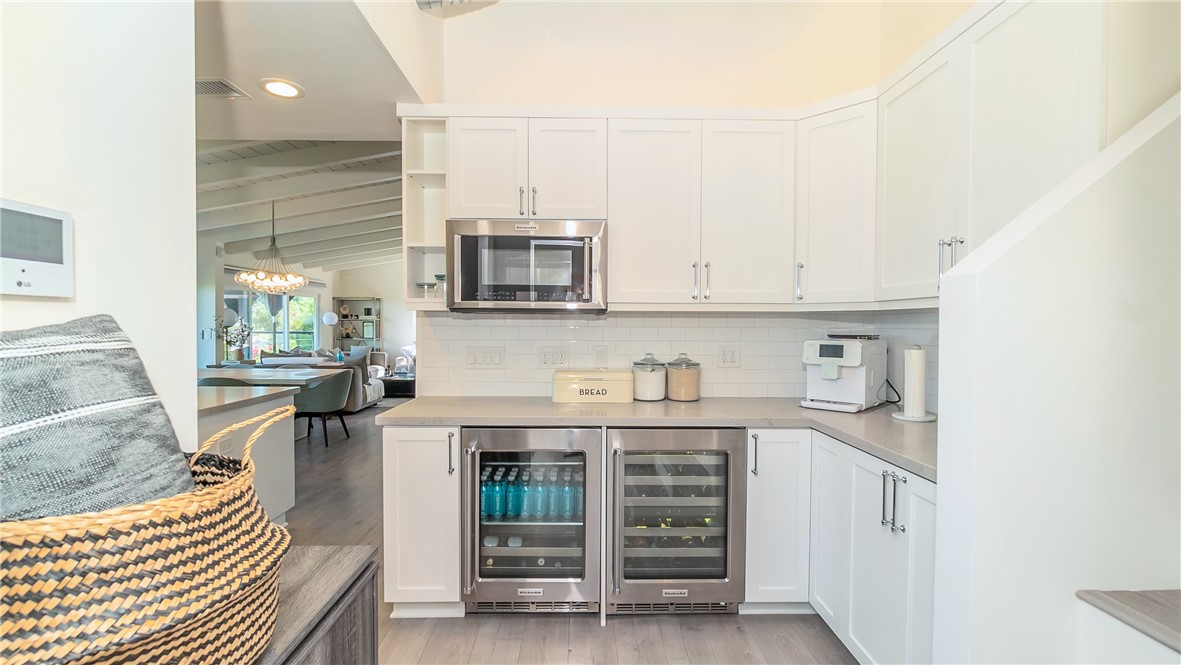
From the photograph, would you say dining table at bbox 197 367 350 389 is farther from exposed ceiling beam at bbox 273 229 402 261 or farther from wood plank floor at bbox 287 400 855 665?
exposed ceiling beam at bbox 273 229 402 261

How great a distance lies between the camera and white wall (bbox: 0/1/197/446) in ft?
2.47

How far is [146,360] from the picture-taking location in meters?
0.96

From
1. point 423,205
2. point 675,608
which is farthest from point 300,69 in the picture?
point 675,608

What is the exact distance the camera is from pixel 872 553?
5.68 ft

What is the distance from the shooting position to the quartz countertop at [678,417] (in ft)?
6.16

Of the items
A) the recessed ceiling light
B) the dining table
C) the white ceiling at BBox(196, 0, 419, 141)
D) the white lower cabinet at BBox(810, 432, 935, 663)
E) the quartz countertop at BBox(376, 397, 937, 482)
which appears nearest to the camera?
the white lower cabinet at BBox(810, 432, 935, 663)

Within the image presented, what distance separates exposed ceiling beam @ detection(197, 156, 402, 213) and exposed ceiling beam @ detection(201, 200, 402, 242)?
147 centimetres

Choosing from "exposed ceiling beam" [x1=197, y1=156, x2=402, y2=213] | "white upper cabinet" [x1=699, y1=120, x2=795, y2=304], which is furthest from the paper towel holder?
"exposed ceiling beam" [x1=197, y1=156, x2=402, y2=213]

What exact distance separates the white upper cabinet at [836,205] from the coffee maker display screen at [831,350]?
0.75ft

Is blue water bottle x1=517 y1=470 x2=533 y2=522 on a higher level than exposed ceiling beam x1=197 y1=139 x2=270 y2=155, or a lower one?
lower

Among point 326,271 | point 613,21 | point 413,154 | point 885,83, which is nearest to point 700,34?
point 613,21

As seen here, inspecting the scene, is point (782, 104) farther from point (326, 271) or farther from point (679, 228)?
point (326, 271)

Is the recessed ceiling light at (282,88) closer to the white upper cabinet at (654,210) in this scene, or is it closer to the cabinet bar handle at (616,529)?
the white upper cabinet at (654,210)

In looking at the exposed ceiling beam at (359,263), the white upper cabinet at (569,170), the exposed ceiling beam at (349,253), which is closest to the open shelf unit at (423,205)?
the white upper cabinet at (569,170)
